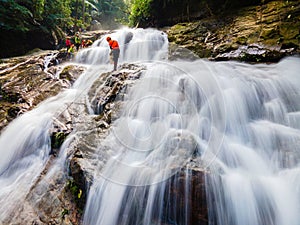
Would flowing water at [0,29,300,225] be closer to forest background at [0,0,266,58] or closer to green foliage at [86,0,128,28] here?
forest background at [0,0,266,58]

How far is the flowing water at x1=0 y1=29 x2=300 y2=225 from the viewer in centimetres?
264

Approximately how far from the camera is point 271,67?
5262mm

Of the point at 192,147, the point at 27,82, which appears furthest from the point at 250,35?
the point at 27,82

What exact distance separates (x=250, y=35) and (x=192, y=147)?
4787mm

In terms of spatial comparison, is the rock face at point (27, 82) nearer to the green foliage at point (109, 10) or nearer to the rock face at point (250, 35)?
the rock face at point (250, 35)

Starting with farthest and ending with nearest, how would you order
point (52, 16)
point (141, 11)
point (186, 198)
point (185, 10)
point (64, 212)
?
1. point (52, 16)
2. point (141, 11)
3. point (185, 10)
4. point (64, 212)
5. point (186, 198)

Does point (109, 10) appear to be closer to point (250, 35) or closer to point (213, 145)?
point (250, 35)

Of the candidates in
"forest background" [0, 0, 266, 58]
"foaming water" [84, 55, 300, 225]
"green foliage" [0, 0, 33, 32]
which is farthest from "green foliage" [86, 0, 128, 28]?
"foaming water" [84, 55, 300, 225]

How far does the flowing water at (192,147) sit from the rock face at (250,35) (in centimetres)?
44

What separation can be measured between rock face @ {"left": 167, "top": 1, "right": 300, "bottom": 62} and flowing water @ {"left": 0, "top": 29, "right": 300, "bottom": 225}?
0.44 meters

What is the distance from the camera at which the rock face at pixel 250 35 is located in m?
5.53

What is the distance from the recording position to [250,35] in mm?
6141

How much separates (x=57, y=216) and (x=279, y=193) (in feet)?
10.3

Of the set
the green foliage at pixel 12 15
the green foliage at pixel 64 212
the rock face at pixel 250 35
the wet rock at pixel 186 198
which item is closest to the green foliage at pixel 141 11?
the rock face at pixel 250 35
